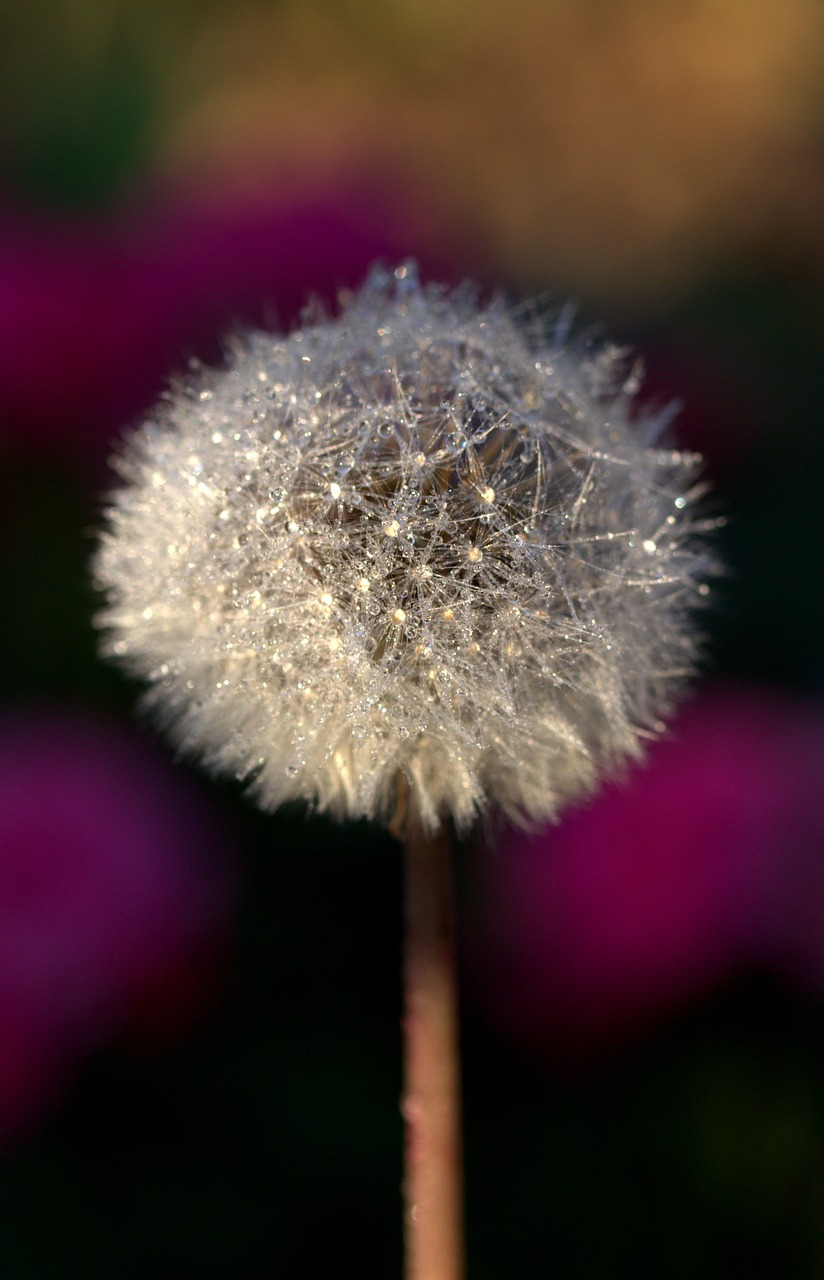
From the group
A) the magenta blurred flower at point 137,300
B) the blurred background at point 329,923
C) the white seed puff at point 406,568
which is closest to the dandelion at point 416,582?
the white seed puff at point 406,568

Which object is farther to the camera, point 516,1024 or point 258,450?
point 516,1024

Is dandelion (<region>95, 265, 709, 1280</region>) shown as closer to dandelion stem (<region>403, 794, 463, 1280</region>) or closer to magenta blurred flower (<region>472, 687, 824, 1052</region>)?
dandelion stem (<region>403, 794, 463, 1280</region>)

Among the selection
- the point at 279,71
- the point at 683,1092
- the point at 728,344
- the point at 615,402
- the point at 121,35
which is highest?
the point at 279,71

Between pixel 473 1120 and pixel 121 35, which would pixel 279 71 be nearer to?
pixel 121 35

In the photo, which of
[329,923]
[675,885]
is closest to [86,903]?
[329,923]

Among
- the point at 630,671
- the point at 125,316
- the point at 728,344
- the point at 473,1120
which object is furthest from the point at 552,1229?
the point at 728,344
